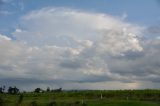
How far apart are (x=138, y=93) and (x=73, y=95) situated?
16160mm

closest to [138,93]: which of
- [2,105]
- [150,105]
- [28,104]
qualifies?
[150,105]

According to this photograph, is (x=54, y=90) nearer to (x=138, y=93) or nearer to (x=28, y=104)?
(x=138, y=93)

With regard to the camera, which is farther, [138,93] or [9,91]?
[9,91]

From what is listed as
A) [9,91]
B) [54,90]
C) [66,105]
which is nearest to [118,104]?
[66,105]

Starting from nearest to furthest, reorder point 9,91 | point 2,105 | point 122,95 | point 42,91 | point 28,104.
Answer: point 2,105
point 28,104
point 122,95
point 9,91
point 42,91

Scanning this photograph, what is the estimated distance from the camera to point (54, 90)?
127625 mm

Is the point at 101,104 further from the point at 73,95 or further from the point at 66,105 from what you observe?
the point at 73,95

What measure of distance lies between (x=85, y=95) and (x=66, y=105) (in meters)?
35.4

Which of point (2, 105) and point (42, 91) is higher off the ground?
point (42, 91)

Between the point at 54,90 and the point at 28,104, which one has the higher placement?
the point at 54,90

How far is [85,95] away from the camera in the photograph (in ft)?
323

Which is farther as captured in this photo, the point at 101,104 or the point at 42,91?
the point at 42,91

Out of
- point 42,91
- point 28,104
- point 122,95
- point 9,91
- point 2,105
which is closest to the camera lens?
point 2,105

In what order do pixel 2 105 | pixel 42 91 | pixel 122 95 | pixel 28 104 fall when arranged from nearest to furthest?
1. pixel 2 105
2. pixel 28 104
3. pixel 122 95
4. pixel 42 91
